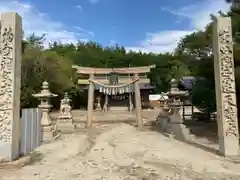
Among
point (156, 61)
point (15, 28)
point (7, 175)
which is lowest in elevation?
point (7, 175)

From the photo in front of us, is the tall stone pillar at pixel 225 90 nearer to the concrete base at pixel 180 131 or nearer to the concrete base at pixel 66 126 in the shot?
the concrete base at pixel 180 131

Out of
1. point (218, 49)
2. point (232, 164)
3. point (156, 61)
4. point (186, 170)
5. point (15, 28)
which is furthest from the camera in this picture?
point (156, 61)

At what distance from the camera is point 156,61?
45.4m

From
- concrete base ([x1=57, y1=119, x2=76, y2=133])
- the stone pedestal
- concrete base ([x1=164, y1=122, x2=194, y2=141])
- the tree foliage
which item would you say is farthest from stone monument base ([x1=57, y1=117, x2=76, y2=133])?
the tree foliage

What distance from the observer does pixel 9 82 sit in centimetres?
706

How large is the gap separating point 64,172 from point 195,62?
869 centimetres

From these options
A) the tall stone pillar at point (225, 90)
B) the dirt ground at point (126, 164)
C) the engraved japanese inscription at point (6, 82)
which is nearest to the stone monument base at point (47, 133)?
the dirt ground at point (126, 164)

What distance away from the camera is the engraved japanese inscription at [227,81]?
291 inches

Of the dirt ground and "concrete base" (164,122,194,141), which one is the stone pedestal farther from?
"concrete base" (164,122,194,141)

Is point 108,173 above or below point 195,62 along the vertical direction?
below

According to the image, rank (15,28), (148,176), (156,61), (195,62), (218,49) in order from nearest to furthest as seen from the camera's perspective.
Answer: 1. (148,176)
2. (15,28)
3. (218,49)
4. (195,62)
5. (156,61)

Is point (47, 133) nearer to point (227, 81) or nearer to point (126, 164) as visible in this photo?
point (126, 164)

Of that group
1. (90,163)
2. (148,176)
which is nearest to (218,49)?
(148,176)

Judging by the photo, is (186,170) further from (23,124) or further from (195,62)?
(195,62)
